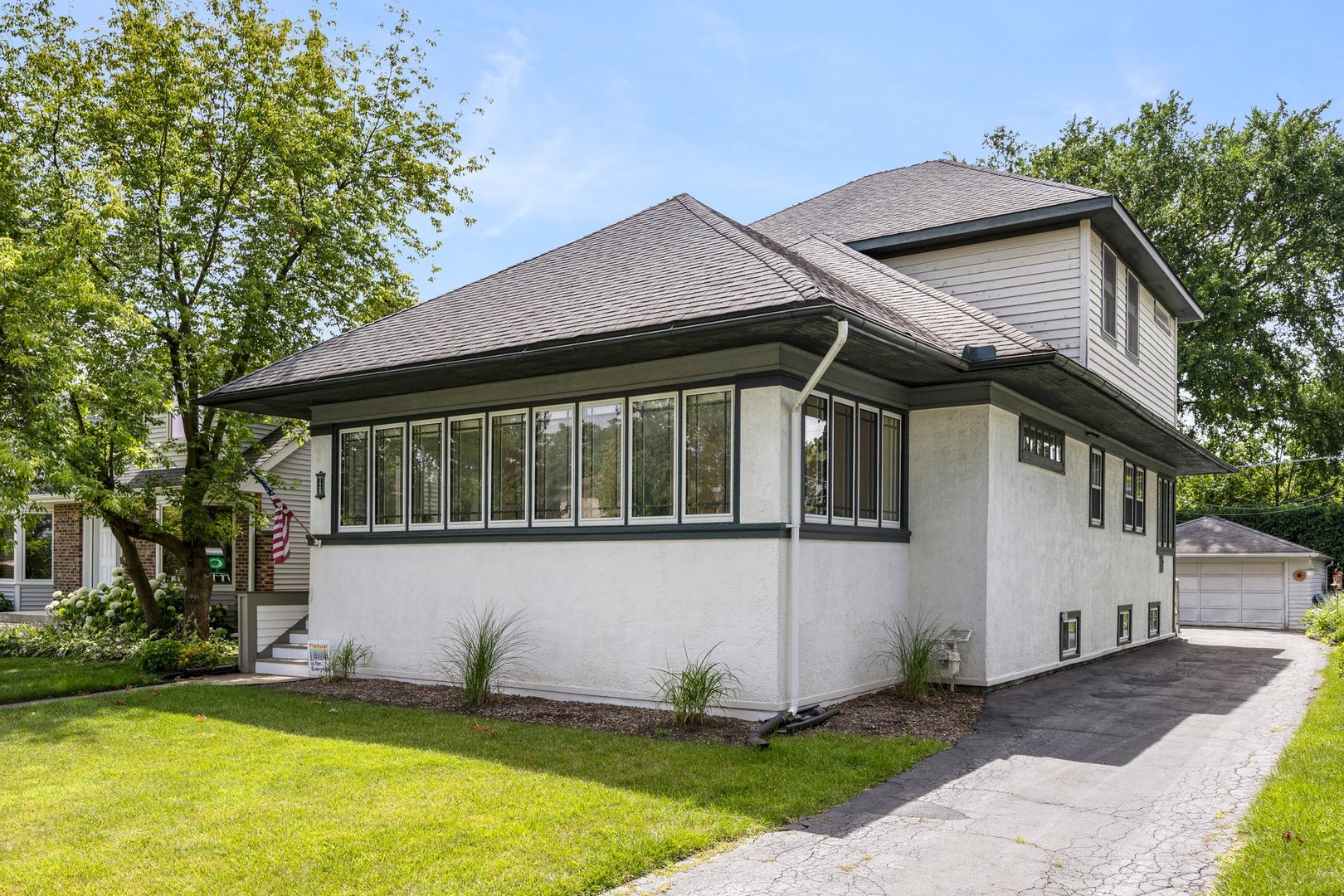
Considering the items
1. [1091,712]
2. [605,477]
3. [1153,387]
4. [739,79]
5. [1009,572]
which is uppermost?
[739,79]

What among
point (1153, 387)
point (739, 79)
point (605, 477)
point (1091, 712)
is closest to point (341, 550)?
point (605, 477)

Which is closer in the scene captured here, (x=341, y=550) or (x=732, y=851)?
(x=732, y=851)

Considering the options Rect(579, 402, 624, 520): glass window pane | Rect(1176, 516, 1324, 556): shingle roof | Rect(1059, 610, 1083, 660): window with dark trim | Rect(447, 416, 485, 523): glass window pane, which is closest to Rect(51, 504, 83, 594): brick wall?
Rect(447, 416, 485, 523): glass window pane

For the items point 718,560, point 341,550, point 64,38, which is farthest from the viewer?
point 64,38

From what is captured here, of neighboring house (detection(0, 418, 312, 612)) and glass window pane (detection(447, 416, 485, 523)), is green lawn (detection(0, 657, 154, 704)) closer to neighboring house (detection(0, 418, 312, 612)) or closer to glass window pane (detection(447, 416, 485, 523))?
neighboring house (detection(0, 418, 312, 612))

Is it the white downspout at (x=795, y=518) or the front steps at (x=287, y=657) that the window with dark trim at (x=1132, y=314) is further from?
the front steps at (x=287, y=657)

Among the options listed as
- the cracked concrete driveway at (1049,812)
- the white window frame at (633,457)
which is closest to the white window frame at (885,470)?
the cracked concrete driveway at (1049,812)

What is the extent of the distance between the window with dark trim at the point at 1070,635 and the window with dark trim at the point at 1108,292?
3561mm

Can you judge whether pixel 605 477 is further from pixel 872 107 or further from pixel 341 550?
pixel 872 107

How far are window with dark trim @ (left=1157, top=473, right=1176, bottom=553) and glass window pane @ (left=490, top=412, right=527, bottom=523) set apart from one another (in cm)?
1226

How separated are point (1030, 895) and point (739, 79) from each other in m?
10.3

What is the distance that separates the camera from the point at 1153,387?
603 inches

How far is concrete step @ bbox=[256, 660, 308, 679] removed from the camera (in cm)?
1231

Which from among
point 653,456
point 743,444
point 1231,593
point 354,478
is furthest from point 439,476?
point 1231,593
